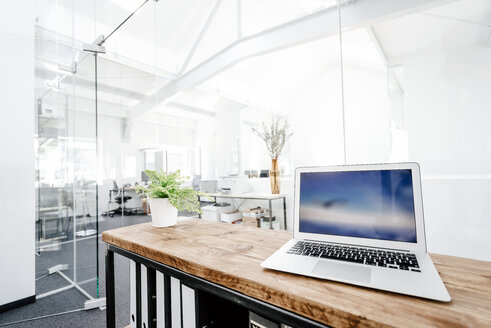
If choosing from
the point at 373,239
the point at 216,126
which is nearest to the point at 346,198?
the point at 373,239

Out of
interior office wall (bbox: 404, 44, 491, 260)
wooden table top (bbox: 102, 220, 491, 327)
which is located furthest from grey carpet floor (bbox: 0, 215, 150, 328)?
interior office wall (bbox: 404, 44, 491, 260)

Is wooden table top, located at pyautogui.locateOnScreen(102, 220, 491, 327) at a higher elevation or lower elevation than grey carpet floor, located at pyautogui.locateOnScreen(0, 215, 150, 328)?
higher

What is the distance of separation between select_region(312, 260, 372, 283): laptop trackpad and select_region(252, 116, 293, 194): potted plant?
266 centimetres

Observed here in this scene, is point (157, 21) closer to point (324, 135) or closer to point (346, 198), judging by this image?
point (324, 135)

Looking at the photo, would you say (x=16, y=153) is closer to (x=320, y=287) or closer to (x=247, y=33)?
(x=320, y=287)

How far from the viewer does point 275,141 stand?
3424mm

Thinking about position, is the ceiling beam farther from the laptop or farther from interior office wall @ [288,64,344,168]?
the laptop

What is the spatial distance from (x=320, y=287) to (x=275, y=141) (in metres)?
2.91

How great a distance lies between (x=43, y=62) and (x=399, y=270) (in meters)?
3.51

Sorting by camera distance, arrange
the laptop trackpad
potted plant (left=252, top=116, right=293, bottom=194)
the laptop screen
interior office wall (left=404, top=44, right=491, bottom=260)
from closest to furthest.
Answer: the laptop trackpad → the laptop screen → interior office wall (left=404, top=44, right=491, bottom=260) → potted plant (left=252, top=116, right=293, bottom=194)

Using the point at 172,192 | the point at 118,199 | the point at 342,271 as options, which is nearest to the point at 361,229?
the point at 342,271

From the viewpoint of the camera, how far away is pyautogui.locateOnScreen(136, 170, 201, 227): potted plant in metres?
1.33

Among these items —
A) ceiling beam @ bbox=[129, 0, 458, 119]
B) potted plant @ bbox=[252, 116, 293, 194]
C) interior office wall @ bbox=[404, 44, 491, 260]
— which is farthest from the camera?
potted plant @ bbox=[252, 116, 293, 194]

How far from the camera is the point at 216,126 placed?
16.1 ft
